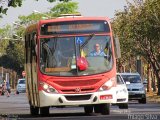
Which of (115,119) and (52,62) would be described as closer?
(115,119)

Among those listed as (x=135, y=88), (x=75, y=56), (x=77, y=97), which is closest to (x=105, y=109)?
(x=77, y=97)

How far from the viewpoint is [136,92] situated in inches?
1666

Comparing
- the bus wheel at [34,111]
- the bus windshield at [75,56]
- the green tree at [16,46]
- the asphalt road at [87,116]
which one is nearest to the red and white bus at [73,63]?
the bus windshield at [75,56]

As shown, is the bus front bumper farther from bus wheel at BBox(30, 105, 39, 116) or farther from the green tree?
the green tree

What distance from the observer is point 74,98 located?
2422cm

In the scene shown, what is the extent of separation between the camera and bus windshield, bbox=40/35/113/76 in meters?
24.3

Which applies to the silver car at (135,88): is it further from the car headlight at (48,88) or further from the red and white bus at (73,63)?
the car headlight at (48,88)

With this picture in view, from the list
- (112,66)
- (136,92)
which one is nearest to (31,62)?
(112,66)

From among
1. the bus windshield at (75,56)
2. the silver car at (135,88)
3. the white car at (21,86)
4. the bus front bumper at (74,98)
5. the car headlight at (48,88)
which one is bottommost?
the white car at (21,86)

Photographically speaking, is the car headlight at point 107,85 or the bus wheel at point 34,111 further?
the bus wheel at point 34,111

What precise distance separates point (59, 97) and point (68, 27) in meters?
2.49

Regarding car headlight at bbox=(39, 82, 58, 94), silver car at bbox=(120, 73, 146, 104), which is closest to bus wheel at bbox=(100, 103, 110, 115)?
car headlight at bbox=(39, 82, 58, 94)

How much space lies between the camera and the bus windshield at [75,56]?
2433 centimetres

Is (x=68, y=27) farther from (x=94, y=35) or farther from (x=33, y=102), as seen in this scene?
(x=33, y=102)
